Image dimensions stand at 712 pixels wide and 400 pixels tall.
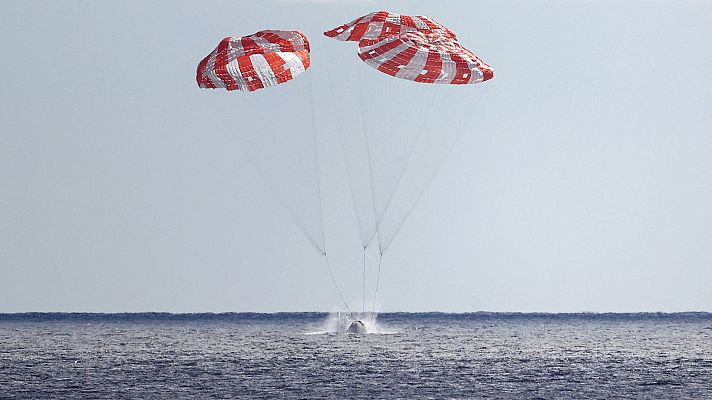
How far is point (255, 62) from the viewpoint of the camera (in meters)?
30.2

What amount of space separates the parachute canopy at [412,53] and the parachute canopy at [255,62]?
177 centimetres

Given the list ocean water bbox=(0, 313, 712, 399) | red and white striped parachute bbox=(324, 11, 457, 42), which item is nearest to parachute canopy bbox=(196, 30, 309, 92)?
red and white striped parachute bbox=(324, 11, 457, 42)

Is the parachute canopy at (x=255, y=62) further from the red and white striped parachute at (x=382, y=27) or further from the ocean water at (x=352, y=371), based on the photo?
the ocean water at (x=352, y=371)

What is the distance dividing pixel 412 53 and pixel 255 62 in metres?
4.92

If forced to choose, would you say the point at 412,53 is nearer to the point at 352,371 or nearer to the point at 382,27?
the point at 382,27

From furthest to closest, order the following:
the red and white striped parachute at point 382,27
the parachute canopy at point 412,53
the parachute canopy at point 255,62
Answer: the parachute canopy at point 255,62, the red and white striped parachute at point 382,27, the parachute canopy at point 412,53

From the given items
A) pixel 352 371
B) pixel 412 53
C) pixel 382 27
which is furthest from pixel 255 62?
pixel 352 371

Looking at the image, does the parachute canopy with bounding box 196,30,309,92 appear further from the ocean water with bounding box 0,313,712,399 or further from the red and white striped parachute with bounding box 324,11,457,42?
the ocean water with bounding box 0,313,712,399

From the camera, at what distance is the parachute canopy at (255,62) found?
1170 inches

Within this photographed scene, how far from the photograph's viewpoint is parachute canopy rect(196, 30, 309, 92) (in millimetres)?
29719

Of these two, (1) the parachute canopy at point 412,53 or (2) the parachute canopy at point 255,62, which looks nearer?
(1) the parachute canopy at point 412,53

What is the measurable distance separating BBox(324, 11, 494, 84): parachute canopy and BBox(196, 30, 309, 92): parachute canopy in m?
1.77

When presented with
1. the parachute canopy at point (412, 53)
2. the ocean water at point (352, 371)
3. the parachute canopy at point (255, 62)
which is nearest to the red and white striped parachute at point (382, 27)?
the parachute canopy at point (412, 53)

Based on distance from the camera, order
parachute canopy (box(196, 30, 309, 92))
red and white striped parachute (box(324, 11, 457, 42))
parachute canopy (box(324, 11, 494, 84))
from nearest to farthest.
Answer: parachute canopy (box(324, 11, 494, 84))
red and white striped parachute (box(324, 11, 457, 42))
parachute canopy (box(196, 30, 309, 92))
